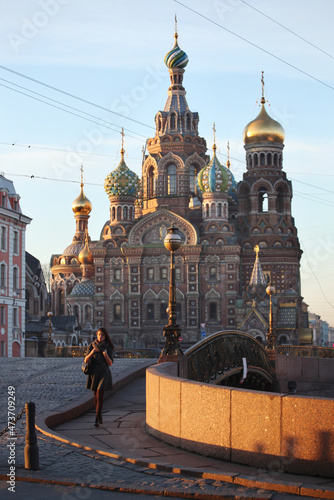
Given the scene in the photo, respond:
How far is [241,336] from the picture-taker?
73.5 feet

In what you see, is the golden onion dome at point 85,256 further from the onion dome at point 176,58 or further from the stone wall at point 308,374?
the stone wall at point 308,374

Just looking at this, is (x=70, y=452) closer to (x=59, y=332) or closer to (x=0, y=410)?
(x=0, y=410)

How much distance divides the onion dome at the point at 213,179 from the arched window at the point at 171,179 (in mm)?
4620

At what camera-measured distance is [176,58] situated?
237ft

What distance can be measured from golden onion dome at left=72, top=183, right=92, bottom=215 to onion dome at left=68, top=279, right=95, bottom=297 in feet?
40.2

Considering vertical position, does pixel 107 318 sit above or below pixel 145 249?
below

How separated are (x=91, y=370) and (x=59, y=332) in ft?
157

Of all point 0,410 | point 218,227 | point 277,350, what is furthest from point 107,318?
point 0,410

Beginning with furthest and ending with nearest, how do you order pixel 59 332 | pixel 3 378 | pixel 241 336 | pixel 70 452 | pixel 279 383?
1. pixel 59 332
2. pixel 279 383
3. pixel 241 336
4. pixel 3 378
5. pixel 70 452

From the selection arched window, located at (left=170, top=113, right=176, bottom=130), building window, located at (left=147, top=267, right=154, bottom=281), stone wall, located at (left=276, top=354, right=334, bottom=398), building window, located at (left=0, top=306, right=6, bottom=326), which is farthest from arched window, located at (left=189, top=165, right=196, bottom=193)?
stone wall, located at (left=276, top=354, right=334, bottom=398)

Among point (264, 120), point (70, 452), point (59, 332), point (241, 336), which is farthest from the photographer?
point (264, 120)

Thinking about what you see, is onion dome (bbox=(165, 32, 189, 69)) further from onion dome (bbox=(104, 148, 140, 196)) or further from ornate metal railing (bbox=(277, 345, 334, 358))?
ornate metal railing (bbox=(277, 345, 334, 358))

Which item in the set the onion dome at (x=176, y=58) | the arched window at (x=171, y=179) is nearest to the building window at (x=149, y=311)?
the arched window at (x=171, y=179)

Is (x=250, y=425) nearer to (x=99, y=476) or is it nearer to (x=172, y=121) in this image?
(x=99, y=476)
